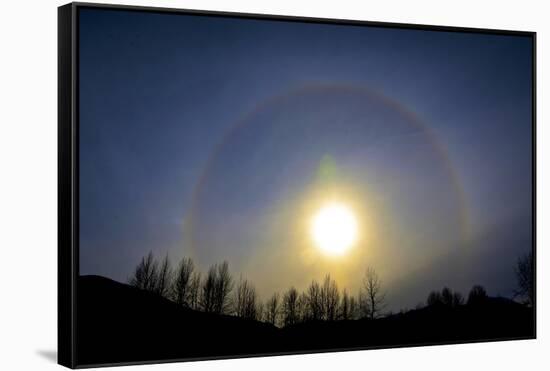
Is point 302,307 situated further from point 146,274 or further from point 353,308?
point 146,274

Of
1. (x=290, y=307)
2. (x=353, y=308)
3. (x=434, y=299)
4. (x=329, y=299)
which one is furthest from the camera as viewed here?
(x=434, y=299)

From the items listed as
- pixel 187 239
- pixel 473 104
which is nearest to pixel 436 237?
pixel 473 104

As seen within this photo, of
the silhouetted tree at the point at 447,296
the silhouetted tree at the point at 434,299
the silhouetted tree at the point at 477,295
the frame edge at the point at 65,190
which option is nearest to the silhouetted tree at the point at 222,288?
the frame edge at the point at 65,190

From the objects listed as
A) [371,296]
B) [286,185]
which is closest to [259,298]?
[286,185]

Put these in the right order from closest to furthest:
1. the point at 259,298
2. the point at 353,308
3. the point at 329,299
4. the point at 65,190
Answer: the point at 65,190
the point at 259,298
the point at 329,299
the point at 353,308

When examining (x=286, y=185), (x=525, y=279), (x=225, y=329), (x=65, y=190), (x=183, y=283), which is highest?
(x=286, y=185)

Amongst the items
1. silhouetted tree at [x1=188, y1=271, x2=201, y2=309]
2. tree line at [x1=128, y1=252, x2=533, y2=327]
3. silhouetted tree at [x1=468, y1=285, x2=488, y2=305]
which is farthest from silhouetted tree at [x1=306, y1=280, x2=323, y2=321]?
silhouetted tree at [x1=468, y1=285, x2=488, y2=305]

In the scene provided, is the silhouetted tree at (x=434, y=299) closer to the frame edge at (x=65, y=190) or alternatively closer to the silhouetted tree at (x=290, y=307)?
the silhouetted tree at (x=290, y=307)
